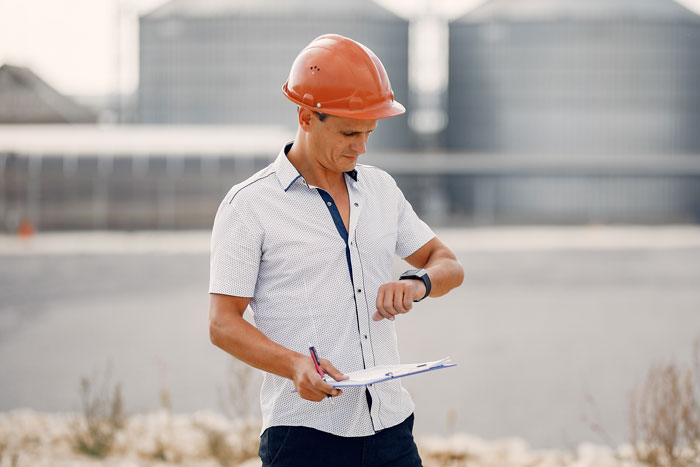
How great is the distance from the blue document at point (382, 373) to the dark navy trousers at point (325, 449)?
0.18 metres

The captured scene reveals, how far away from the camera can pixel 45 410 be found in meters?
6.23

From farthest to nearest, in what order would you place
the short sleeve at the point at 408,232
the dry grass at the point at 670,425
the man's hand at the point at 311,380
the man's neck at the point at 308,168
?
the dry grass at the point at 670,425
the short sleeve at the point at 408,232
the man's neck at the point at 308,168
the man's hand at the point at 311,380

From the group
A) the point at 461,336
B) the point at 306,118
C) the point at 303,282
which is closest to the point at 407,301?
the point at 303,282

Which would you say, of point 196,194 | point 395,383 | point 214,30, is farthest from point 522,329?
point 214,30

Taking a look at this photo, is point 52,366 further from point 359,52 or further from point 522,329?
point 359,52

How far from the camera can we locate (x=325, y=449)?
193 centimetres

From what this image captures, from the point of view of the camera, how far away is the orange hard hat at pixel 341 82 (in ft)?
6.30

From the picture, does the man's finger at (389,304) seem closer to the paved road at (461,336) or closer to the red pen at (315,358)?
the red pen at (315,358)

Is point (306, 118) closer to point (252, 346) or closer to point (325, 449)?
point (252, 346)

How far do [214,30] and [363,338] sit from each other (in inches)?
1689

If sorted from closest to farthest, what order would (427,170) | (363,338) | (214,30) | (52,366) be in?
(363,338), (52,366), (427,170), (214,30)

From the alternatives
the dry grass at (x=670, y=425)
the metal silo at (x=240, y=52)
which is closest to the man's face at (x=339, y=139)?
the dry grass at (x=670, y=425)

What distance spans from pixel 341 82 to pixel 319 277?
0.46 m

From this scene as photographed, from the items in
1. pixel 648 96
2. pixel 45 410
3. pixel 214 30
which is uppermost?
pixel 214 30
